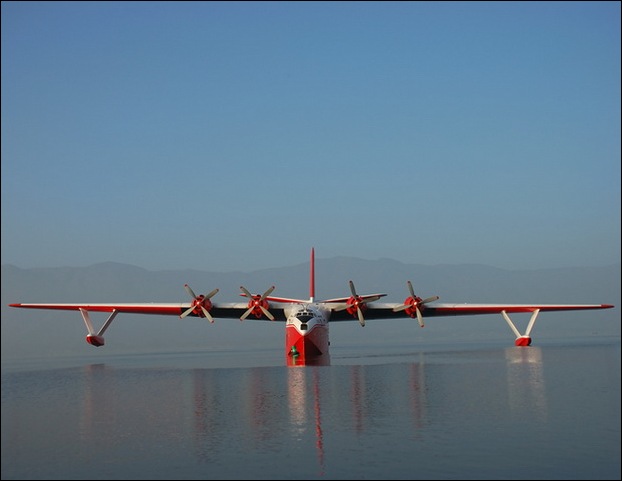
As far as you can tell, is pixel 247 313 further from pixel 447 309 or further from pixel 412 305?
pixel 447 309

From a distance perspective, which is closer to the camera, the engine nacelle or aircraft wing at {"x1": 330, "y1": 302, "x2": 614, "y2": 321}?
aircraft wing at {"x1": 330, "y1": 302, "x2": 614, "y2": 321}

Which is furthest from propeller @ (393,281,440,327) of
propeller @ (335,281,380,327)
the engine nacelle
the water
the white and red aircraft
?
the engine nacelle

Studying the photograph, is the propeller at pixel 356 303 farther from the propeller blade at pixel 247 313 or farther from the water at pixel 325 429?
the water at pixel 325 429

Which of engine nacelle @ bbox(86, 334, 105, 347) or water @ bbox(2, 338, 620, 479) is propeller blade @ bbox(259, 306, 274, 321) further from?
A: water @ bbox(2, 338, 620, 479)

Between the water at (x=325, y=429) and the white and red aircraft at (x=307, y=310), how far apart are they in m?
14.4

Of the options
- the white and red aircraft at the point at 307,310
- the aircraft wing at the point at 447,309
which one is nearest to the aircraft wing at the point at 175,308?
the white and red aircraft at the point at 307,310

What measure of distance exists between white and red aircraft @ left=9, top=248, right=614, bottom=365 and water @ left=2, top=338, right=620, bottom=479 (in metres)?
14.4

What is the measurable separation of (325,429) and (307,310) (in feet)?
107

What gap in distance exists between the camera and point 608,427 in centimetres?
2278

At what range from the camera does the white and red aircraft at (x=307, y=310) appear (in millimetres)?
56156

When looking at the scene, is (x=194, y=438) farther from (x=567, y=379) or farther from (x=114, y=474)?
(x=567, y=379)

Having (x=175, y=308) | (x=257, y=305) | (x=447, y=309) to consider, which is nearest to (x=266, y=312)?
(x=257, y=305)

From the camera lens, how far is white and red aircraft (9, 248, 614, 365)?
56.2 m

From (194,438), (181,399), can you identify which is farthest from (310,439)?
(181,399)
